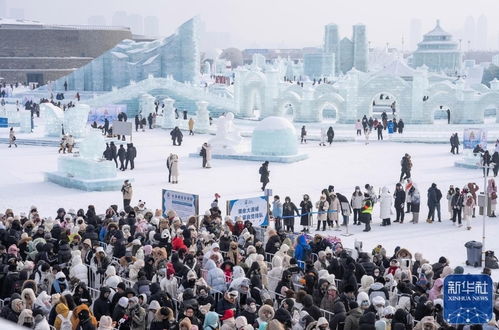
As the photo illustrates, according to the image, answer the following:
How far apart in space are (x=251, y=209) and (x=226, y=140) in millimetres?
14687

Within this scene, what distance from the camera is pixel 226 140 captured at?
107 feet

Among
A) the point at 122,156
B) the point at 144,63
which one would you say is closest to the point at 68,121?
the point at 122,156

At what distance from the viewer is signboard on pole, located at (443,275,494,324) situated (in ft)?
30.5

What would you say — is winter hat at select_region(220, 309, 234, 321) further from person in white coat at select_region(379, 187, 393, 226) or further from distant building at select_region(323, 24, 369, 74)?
distant building at select_region(323, 24, 369, 74)

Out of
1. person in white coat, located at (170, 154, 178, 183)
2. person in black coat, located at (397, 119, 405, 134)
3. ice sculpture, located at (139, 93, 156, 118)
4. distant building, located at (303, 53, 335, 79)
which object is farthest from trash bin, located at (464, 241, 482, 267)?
distant building, located at (303, 53, 335, 79)

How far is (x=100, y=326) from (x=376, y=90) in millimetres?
38575

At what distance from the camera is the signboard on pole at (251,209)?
694 inches

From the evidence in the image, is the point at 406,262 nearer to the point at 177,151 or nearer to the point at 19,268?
the point at 19,268

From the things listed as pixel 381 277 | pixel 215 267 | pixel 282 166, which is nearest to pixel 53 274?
pixel 215 267

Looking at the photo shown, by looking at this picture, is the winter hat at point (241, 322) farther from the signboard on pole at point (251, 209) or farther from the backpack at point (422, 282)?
the signboard on pole at point (251, 209)

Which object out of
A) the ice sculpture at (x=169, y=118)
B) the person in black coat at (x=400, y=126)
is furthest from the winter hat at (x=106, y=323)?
the ice sculpture at (x=169, y=118)

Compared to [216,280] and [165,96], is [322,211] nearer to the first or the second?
[216,280]

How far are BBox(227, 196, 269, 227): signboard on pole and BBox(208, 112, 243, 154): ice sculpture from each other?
14110 millimetres

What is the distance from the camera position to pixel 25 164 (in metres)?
31.2
